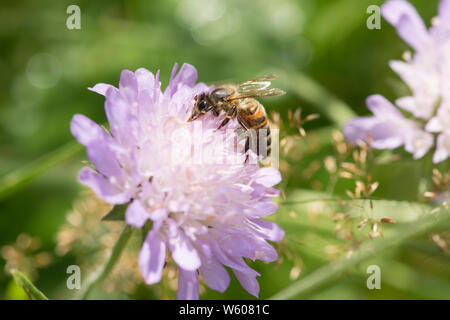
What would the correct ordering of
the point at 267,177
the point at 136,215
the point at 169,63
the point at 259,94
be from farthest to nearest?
1. the point at 169,63
2. the point at 259,94
3. the point at 267,177
4. the point at 136,215

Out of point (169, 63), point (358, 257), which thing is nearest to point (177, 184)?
point (358, 257)

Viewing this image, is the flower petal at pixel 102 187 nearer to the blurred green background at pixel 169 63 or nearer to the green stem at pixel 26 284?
the green stem at pixel 26 284

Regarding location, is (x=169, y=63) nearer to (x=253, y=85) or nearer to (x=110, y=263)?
(x=253, y=85)

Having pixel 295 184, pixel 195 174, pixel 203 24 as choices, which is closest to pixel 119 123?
pixel 195 174

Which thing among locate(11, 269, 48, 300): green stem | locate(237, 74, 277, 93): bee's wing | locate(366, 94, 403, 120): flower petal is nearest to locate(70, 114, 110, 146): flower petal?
locate(11, 269, 48, 300): green stem

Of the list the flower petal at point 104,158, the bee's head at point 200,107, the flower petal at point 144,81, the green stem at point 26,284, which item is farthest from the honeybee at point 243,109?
the green stem at point 26,284
